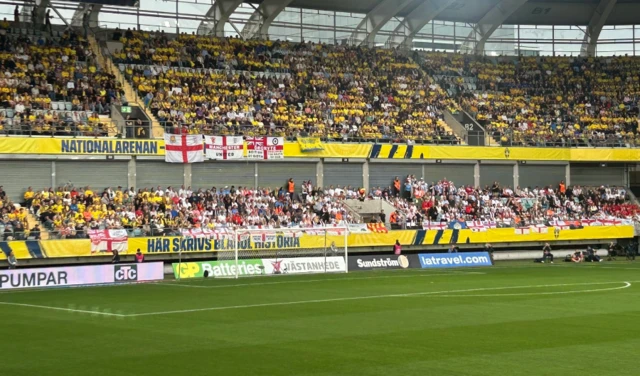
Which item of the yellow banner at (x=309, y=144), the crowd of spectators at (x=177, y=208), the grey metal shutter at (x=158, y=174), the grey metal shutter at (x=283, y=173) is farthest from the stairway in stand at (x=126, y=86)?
the yellow banner at (x=309, y=144)

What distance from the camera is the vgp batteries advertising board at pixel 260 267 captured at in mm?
44469

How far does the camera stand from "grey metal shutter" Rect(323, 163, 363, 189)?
60.4 meters

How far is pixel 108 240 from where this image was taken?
45.7 metres

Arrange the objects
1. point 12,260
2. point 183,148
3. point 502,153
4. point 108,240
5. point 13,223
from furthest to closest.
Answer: point 502,153
point 183,148
point 108,240
point 13,223
point 12,260

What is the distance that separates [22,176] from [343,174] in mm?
Result: 20579

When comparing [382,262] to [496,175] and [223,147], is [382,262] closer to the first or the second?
[223,147]

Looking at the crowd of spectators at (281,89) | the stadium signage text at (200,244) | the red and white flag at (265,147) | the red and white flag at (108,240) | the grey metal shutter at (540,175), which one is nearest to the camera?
the red and white flag at (108,240)

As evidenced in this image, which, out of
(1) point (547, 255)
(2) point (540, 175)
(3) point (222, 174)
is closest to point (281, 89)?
(3) point (222, 174)

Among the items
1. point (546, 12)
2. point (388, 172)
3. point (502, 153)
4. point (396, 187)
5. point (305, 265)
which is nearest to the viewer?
point (305, 265)

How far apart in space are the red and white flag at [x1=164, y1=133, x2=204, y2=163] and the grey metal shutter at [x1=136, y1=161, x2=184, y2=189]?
1179mm

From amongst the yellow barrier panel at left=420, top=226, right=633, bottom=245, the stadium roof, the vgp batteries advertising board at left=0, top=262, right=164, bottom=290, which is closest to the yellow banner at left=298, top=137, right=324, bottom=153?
the yellow barrier panel at left=420, top=226, right=633, bottom=245

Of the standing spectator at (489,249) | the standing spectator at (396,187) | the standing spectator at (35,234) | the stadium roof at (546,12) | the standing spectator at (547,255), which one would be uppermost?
the stadium roof at (546,12)

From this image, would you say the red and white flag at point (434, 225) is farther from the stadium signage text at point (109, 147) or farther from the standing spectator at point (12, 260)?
the standing spectator at point (12, 260)

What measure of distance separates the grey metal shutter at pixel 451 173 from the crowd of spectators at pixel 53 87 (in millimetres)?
21625
